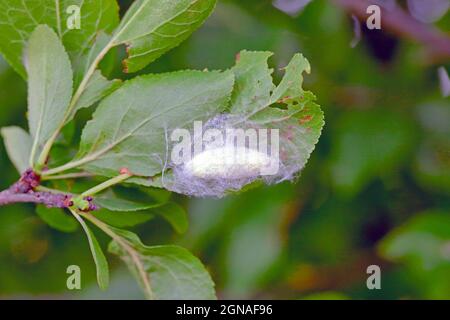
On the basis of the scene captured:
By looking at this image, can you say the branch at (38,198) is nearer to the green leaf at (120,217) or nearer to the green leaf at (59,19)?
the green leaf at (120,217)

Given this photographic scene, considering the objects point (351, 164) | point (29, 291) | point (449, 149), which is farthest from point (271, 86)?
point (29, 291)

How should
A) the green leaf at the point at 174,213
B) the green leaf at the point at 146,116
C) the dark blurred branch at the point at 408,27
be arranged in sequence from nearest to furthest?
the green leaf at the point at 146,116 → the green leaf at the point at 174,213 → the dark blurred branch at the point at 408,27

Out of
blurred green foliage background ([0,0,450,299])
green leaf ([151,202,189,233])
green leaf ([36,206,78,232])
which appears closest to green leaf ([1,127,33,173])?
green leaf ([36,206,78,232])

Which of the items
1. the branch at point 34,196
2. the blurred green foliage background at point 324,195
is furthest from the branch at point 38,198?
the blurred green foliage background at point 324,195

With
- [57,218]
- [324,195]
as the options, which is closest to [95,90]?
[57,218]

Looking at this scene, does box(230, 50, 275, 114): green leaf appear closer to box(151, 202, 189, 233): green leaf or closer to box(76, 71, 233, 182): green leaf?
box(76, 71, 233, 182): green leaf
